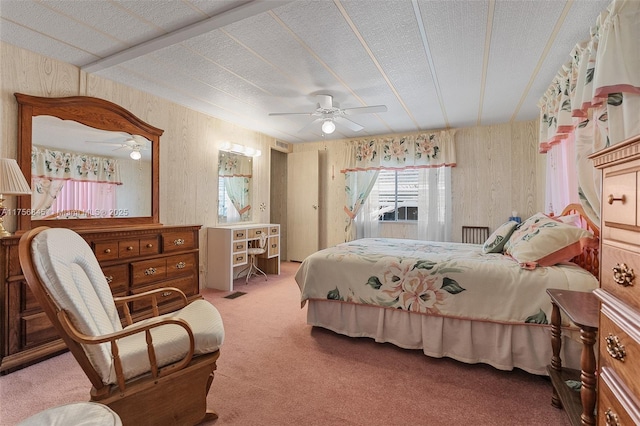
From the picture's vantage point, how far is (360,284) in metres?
2.44

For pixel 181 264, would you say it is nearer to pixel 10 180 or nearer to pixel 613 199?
pixel 10 180

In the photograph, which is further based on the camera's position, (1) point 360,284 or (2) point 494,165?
(2) point 494,165

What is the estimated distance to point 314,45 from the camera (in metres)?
2.29

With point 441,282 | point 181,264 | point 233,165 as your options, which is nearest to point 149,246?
point 181,264

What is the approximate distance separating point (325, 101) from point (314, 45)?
3.01 feet

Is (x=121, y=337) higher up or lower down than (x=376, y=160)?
lower down

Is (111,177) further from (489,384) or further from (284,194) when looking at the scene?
(489,384)

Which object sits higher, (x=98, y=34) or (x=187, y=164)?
(x=98, y=34)

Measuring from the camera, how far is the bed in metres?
1.92

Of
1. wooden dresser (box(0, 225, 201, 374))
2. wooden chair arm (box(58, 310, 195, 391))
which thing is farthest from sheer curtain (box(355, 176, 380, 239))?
wooden chair arm (box(58, 310, 195, 391))

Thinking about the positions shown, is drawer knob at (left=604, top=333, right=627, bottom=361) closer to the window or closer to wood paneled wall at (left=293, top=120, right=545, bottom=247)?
wood paneled wall at (left=293, top=120, right=545, bottom=247)

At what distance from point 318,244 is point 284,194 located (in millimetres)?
1266

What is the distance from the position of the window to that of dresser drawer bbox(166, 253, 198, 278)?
3.23m

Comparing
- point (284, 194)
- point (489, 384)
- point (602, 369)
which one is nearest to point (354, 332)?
point (489, 384)
